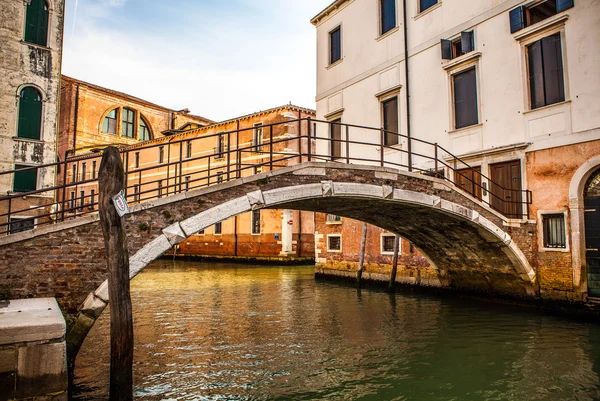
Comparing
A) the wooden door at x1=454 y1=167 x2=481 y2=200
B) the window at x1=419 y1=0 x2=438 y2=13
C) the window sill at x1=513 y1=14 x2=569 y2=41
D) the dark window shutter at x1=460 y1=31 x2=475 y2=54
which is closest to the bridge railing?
the wooden door at x1=454 y1=167 x2=481 y2=200

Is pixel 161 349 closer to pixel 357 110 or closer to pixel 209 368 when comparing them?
pixel 209 368

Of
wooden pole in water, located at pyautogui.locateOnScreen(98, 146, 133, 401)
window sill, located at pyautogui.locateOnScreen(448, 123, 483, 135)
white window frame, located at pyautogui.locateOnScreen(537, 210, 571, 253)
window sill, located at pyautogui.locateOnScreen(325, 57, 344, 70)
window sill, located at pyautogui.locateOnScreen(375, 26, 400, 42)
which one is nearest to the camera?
wooden pole in water, located at pyautogui.locateOnScreen(98, 146, 133, 401)

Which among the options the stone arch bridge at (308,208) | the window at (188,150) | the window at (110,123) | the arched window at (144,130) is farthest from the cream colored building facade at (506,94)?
the arched window at (144,130)

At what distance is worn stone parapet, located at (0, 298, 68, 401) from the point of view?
13.4 ft

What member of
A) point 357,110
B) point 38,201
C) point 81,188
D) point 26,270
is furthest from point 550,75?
point 81,188

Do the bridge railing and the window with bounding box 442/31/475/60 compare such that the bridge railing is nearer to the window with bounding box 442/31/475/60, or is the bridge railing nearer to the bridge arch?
the bridge arch

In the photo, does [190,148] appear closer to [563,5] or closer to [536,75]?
[536,75]

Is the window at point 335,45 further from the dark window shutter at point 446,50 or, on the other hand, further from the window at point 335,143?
the dark window shutter at point 446,50

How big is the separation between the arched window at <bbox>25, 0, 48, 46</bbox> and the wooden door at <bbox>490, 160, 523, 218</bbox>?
48.9 ft

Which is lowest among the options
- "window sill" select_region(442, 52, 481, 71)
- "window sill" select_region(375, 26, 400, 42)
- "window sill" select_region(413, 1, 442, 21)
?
"window sill" select_region(442, 52, 481, 71)

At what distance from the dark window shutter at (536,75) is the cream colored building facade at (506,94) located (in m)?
0.02

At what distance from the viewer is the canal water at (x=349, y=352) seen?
5.77m

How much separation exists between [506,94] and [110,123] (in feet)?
85.6

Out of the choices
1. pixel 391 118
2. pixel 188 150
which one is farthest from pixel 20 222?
pixel 188 150
